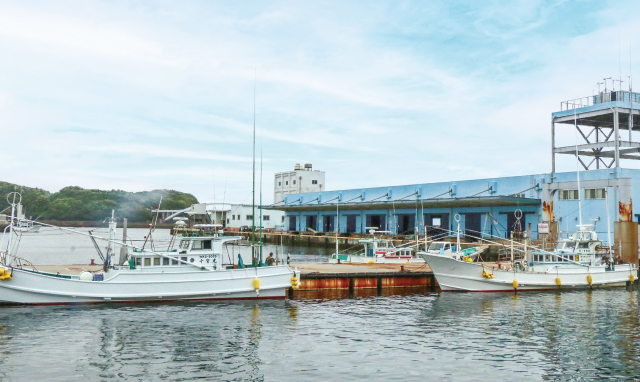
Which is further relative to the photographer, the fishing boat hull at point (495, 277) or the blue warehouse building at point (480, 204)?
the blue warehouse building at point (480, 204)

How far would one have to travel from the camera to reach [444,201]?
65.9 m

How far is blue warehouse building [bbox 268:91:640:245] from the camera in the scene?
52.3 meters

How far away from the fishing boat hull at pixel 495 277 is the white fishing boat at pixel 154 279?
33.4 ft

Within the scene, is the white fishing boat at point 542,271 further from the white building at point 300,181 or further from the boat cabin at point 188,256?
the white building at point 300,181

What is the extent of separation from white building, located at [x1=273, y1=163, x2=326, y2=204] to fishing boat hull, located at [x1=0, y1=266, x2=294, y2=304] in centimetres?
8382

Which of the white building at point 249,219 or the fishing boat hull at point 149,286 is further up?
the white building at point 249,219

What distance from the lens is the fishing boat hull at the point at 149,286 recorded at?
2773 cm

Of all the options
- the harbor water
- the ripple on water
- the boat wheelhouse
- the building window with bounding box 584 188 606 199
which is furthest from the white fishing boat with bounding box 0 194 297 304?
the building window with bounding box 584 188 606 199

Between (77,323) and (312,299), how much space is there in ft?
43.1

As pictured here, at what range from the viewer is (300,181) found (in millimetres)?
115500

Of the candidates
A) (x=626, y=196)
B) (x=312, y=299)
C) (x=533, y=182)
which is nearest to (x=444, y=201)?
(x=533, y=182)

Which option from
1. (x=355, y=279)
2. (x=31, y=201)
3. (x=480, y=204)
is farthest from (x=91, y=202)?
(x=355, y=279)

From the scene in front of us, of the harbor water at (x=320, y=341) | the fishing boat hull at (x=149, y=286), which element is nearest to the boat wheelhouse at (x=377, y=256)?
the harbor water at (x=320, y=341)

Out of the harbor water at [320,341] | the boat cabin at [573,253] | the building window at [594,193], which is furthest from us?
the building window at [594,193]
